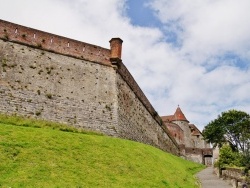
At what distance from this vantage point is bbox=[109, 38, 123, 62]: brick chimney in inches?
960

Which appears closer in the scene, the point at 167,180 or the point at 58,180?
the point at 58,180

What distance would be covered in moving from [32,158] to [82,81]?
455 inches

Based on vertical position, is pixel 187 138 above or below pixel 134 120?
above

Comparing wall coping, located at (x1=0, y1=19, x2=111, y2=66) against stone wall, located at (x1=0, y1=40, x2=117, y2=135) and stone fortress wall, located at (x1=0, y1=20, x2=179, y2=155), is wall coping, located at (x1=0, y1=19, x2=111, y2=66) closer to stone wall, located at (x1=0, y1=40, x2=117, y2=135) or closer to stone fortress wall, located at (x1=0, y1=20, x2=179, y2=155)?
stone fortress wall, located at (x1=0, y1=20, x2=179, y2=155)

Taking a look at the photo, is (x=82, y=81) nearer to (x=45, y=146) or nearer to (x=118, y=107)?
(x=118, y=107)

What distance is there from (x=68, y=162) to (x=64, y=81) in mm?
10206

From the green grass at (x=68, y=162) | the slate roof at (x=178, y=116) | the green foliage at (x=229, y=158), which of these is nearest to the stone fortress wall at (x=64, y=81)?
the green grass at (x=68, y=162)

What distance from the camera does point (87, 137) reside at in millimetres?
16547

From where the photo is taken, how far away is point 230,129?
45.5m

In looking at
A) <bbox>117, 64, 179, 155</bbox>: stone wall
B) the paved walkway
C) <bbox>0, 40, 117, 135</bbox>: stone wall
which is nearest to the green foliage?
the paved walkway

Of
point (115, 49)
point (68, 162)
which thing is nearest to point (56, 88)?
point (115, 49)

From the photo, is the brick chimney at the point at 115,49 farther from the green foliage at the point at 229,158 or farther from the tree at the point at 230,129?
the tree at the point at 230,129

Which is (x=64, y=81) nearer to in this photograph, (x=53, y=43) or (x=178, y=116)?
(x=53, y=43)

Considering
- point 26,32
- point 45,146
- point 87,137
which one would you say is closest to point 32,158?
point 45,146
